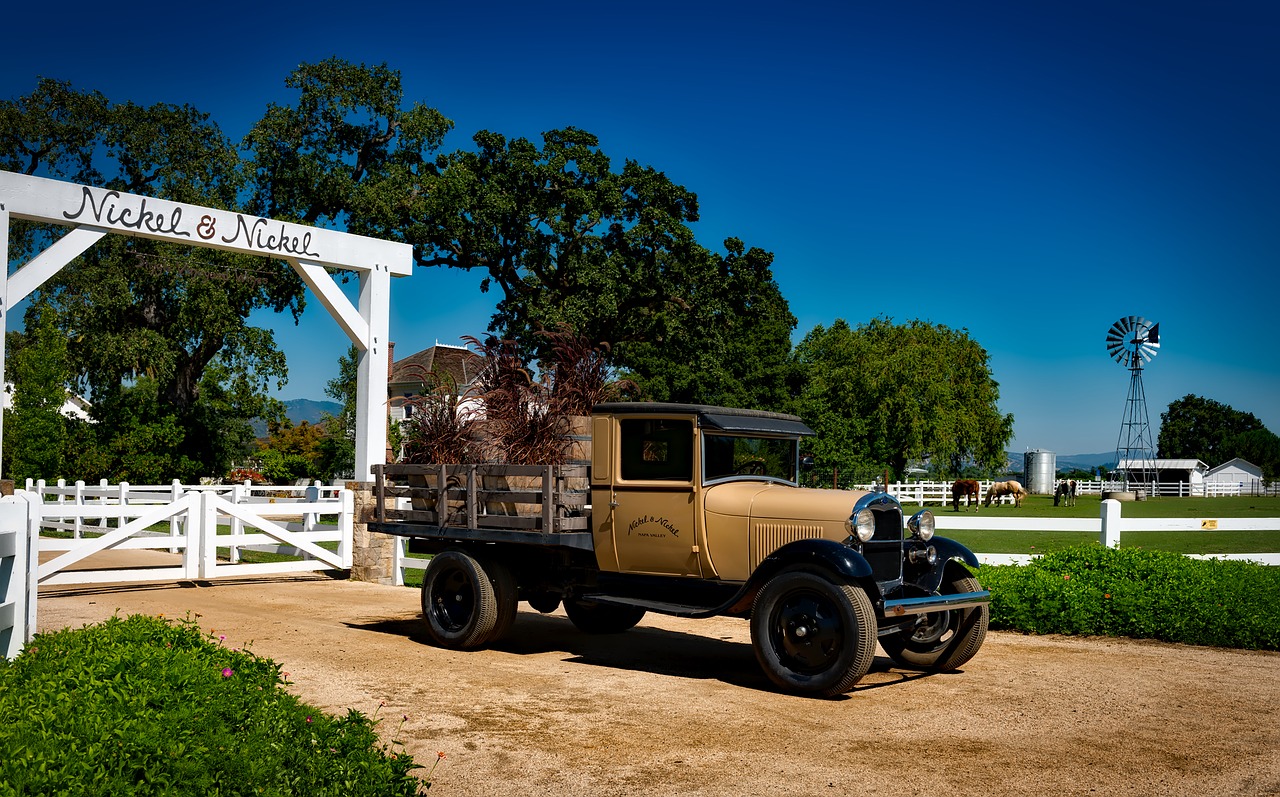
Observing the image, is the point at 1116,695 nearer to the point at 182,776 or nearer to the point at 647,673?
the point at 647,673

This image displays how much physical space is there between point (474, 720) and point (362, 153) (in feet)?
92.7

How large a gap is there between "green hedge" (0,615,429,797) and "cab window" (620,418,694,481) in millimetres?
4161

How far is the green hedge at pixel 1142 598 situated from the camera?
10.0 metres

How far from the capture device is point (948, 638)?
8.92 metres

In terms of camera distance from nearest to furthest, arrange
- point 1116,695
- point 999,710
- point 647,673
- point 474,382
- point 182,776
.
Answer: point 182,776 → point 999,710 → point 1116,695 → point 647,673 → point 474,382

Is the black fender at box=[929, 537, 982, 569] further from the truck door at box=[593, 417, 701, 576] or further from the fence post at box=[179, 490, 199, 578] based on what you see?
the fence post at box=[179, 490, 199, 578]

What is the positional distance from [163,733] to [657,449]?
5375 millimetres

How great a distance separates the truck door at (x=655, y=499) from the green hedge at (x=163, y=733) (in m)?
4.04

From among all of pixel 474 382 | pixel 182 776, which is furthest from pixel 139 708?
pixel 474 382

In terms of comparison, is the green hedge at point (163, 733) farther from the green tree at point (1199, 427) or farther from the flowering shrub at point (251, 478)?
the green tree at point (1199, 427)

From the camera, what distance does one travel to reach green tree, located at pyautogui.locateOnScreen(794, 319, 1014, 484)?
5409cm

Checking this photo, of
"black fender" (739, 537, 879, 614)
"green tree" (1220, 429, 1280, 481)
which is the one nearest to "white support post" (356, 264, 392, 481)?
"black fender" (739, 537, 879, 614)

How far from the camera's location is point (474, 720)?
22.2ft

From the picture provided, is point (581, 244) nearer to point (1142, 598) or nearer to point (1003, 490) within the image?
point (1142, 598)
